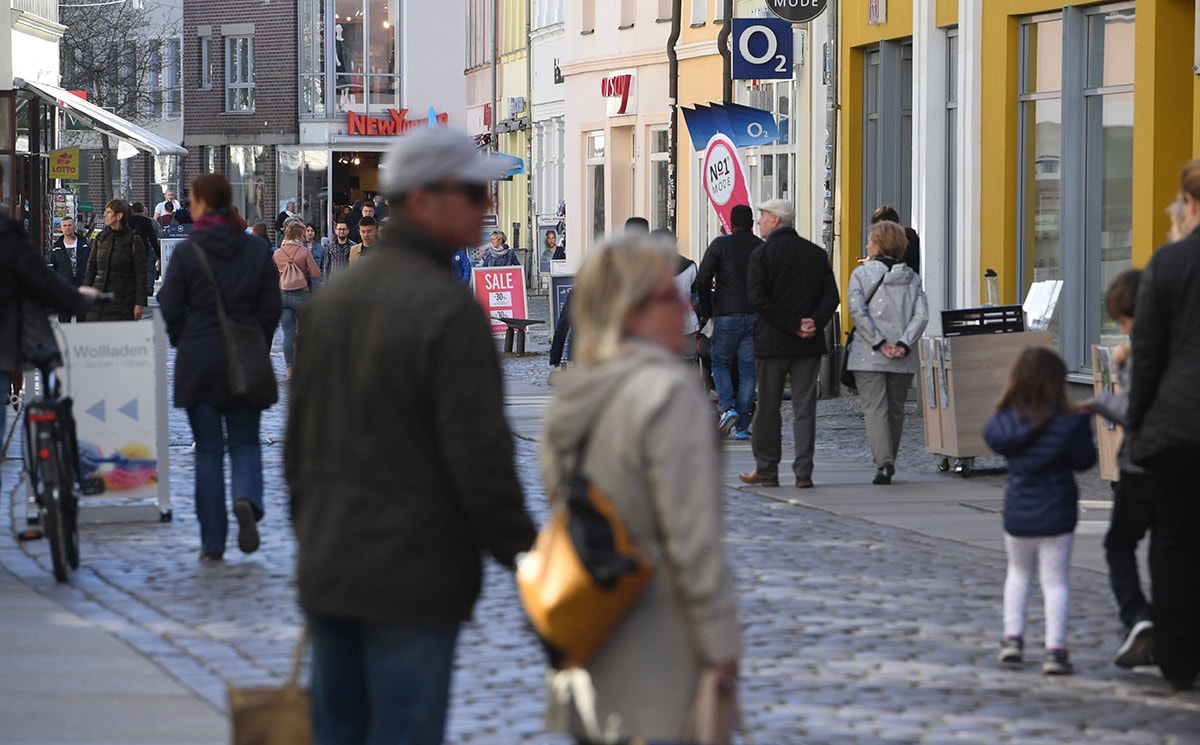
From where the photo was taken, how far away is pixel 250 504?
11281 mm

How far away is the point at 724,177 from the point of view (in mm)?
21641

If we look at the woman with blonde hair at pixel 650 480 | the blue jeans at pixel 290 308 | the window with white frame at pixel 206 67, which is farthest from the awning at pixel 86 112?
the window with white frame at pixel 206 67

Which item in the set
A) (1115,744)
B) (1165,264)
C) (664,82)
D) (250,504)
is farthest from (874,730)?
(664,82)

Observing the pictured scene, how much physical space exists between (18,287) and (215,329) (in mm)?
984

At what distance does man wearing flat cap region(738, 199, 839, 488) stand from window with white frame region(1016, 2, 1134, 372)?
4166 mm

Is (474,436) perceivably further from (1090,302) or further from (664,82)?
(664,82)

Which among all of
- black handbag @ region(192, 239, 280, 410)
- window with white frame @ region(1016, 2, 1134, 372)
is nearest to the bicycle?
black handbag @ region(192, 239, 280, 410)

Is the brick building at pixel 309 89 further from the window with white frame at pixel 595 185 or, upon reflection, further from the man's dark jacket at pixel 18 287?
the man's dark jacket at pixel 18 287

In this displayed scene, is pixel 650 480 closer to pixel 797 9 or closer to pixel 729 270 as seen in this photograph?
pixel 729 270

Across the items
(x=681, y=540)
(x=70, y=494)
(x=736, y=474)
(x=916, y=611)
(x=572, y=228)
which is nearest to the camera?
(x=681, y=540)

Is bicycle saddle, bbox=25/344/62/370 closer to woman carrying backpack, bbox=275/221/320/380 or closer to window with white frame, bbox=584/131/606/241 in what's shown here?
woman carrying backpack, bbox=275/221/320/380

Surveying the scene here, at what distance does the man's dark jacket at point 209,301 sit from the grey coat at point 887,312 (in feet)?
16.2

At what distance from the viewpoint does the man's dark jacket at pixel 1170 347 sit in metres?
7.52

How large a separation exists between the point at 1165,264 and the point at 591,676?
369 cm
